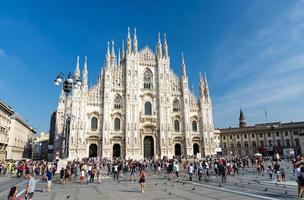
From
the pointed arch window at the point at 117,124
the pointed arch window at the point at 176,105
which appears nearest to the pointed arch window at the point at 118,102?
the pointed arch window at the point at 117,124

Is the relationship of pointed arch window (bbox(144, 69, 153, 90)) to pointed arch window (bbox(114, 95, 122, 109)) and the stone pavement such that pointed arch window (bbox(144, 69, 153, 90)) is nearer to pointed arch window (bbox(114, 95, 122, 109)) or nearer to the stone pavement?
pointed arch window (bbox(114, 95, 122, 109))

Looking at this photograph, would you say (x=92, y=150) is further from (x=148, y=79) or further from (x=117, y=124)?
(x=148, y=79)

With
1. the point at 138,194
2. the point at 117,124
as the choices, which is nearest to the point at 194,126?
the point at 117,124

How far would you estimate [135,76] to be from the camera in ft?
150

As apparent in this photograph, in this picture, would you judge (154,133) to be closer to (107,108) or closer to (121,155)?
(121,155)

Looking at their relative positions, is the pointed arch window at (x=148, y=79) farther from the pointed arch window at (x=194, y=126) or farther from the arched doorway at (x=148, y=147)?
the pointed arch window at (x=194, y=126)

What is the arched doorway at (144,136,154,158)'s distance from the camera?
44.9m

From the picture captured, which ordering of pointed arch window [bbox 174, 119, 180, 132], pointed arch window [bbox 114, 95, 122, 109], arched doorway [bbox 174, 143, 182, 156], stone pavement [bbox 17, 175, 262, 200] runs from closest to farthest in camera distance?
stone pavement [bbox 17, 175, 262, 200]
pointed arch window [bbox 114, 95, 122, 109]
arched doorway [bbox 174, 143, 182, 156]
pointed arch window [bbox 174, 119, 180, 132]

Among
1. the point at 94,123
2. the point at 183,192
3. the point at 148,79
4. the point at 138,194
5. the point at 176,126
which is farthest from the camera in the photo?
the point at 148,79

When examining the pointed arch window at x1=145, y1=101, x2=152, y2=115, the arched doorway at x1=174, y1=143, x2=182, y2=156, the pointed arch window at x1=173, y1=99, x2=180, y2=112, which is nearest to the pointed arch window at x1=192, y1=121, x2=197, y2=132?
the pointed arch window at x1=173, y1=99, x2=180, y2=112

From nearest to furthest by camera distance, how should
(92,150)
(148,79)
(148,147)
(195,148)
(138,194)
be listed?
(138,194), (92,150), (148,147), (195,148), (148,79)

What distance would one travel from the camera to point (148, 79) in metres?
48.4

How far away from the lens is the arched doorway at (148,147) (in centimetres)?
4492

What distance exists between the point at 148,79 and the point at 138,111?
25.5 ft
